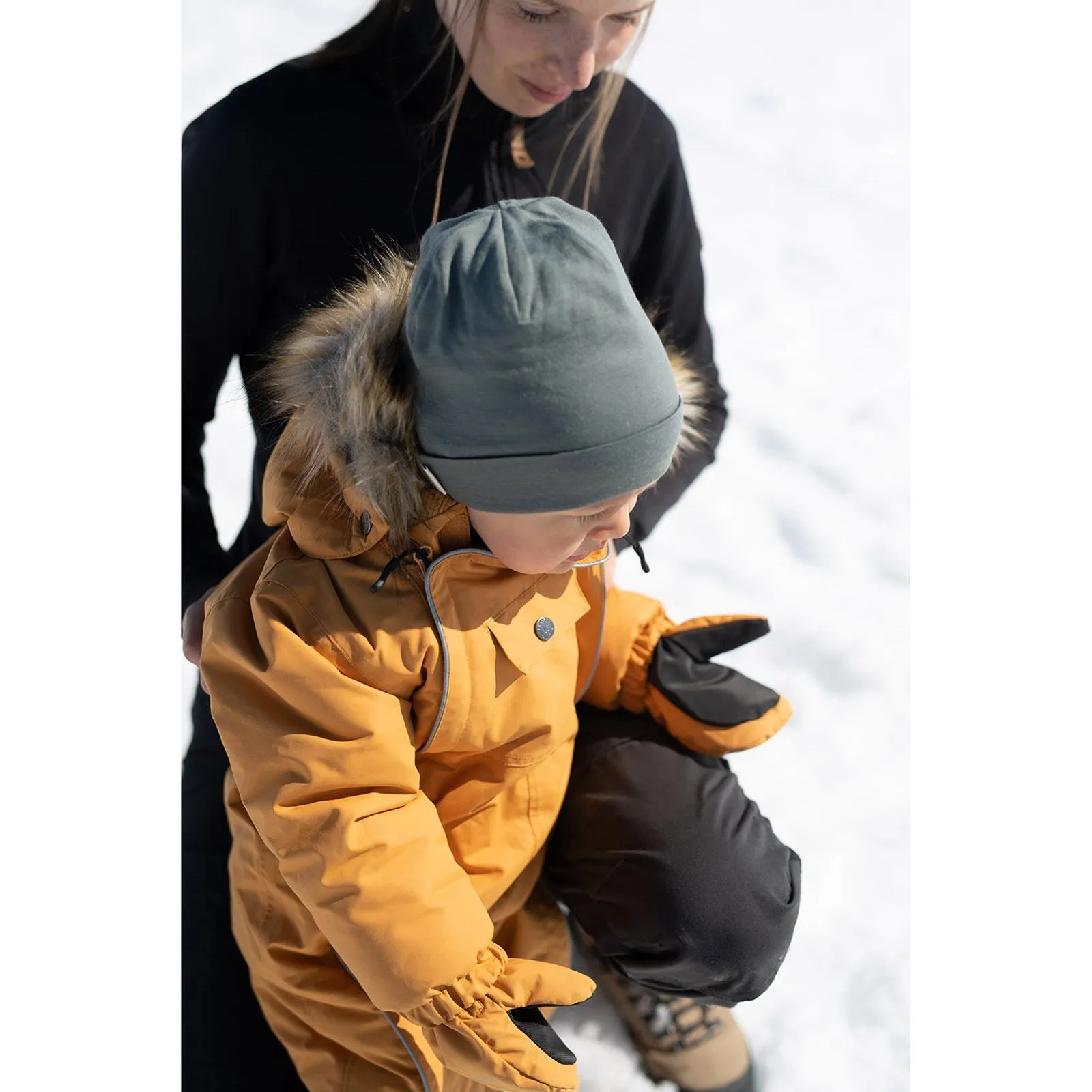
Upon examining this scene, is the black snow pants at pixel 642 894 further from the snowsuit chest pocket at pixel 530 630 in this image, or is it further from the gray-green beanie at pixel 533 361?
the gray-green beanie at pixel 533 361

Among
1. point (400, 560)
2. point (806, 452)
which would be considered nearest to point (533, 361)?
point (400, 560)

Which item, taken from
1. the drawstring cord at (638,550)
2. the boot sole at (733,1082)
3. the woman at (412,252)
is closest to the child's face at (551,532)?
the drawstring cord at (638,550)

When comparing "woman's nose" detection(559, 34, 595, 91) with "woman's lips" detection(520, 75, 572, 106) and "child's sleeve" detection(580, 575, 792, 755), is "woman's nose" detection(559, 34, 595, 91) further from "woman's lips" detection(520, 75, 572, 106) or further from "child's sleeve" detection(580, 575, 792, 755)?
"child's sleeve" detection(580, 575, 792, 755)

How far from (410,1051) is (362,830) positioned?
0.29 meters

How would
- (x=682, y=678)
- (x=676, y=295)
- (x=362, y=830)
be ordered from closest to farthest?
1. (x=362, y=830)
2. (x=682, y=678)
3. (x=676, y=295)

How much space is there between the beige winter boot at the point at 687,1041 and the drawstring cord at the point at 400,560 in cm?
62

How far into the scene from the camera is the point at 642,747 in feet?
4.35

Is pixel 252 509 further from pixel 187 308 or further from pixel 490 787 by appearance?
pixel 490 787

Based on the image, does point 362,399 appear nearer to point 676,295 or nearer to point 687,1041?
point 676,295

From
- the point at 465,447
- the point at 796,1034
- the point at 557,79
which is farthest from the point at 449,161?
the point at 796,1034

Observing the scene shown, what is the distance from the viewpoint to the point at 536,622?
1133 millimetres

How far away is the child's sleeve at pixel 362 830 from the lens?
39.8 inches

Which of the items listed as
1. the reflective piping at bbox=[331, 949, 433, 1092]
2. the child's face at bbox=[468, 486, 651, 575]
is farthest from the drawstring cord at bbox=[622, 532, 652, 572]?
the reflective piping at bbox=[331, 949, 433, 1092]

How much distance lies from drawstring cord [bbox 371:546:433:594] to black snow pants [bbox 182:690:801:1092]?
38 centimetres
